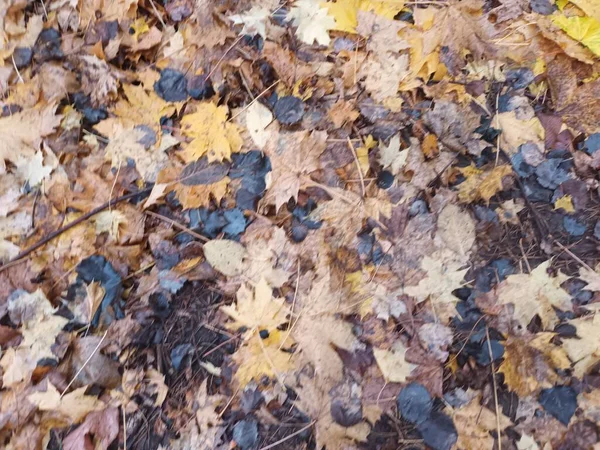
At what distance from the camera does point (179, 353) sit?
1.82 meters

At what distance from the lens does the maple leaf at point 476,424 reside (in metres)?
1.71

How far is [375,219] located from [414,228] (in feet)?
0.57

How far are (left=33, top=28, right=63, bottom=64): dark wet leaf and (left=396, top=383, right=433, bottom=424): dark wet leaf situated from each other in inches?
84.9

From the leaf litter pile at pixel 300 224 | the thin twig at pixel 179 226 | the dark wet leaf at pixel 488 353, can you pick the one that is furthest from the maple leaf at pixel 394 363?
the thin twig at pixel 179 226

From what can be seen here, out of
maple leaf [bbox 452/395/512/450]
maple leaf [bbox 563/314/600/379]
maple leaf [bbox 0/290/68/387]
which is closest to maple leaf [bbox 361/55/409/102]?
maple leaf [bbox 563/314/600/379]

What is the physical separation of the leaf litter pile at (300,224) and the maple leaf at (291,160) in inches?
0.4

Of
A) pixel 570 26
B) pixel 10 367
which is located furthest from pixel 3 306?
pixel 570 26

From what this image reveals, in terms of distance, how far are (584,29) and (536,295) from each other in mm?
1256

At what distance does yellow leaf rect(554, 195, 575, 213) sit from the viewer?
197 cm

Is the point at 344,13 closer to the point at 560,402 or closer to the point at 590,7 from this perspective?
the point at 590,7

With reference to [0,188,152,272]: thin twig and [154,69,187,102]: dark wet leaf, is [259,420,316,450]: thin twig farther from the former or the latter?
[154,69,187,102]: dark wet leaf

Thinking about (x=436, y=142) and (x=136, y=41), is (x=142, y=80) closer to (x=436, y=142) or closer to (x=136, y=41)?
(x=136, y=41)

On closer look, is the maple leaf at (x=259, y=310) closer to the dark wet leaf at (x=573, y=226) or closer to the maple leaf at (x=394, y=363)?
the maple leaf at (x=394, y=363)

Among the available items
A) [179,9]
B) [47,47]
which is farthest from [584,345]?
[47,47]
